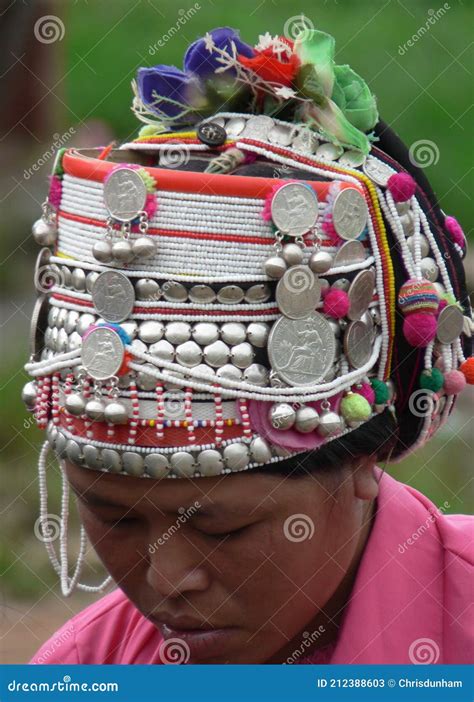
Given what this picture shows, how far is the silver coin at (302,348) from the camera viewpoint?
224 cm

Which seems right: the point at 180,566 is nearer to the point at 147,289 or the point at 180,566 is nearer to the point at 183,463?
the point at 183,463

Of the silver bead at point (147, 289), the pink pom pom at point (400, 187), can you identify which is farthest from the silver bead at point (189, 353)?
the pink pom pom at point (400, 187)

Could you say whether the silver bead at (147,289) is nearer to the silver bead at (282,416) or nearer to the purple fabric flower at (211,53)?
the silver bead at (282,416)

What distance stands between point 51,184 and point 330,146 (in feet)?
1.93

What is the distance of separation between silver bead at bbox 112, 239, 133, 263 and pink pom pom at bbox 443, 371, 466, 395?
2.37 feet

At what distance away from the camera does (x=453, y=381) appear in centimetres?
249

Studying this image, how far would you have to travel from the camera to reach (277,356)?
2246 mm

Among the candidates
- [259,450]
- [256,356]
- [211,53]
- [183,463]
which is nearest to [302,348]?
[256,356]

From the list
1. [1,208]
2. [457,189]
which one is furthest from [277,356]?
[457,189]

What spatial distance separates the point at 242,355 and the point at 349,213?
35cm

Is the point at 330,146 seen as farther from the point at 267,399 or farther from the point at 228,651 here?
the point at 228,651

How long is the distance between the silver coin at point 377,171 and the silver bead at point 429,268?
0.19 meters

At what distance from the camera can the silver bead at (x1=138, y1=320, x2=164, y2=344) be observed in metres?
2.25

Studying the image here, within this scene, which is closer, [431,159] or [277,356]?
[277,356]
